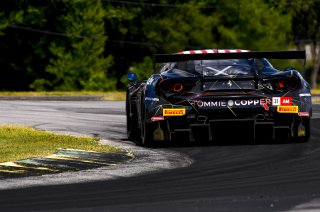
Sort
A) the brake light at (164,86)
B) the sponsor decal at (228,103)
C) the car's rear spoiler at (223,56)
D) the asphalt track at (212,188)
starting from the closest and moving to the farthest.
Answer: the asphalt track at (212,188) → the sponsor decal at (228,103) → the brake light at (164,86) → the car's rear spoiler at (223,56)

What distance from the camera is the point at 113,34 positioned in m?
68.6

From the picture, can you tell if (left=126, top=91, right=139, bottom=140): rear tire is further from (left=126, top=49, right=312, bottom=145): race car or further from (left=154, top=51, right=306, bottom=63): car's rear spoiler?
(left=154, top=51, right=306, bottom=63): car's rear spoiler

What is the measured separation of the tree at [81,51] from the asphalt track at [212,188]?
46.0m

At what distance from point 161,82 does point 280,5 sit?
68263 mm

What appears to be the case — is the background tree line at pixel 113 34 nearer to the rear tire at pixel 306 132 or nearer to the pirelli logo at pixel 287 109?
the rear tire at pixel 306 132

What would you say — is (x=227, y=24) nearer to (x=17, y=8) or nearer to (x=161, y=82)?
(x=17, y=8)

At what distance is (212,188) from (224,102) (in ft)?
14.7

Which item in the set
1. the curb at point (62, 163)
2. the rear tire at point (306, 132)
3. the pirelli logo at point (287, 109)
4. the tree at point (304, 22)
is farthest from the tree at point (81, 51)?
the curb at point (62, 163)

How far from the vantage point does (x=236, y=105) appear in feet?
43.5

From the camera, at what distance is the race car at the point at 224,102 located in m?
13.3

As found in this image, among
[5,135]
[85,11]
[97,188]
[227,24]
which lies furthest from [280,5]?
[97,188]

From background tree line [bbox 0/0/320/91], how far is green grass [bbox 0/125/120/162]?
41.4 meters

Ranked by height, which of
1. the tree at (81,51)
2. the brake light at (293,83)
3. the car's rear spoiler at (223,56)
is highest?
the car's rear spoiler at (223,56)

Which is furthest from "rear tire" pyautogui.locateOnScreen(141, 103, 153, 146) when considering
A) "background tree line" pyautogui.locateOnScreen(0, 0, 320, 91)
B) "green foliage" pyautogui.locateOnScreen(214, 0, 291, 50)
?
"green foliage" pyautogui.locateOnScreen(214, 0, 291, 50)
